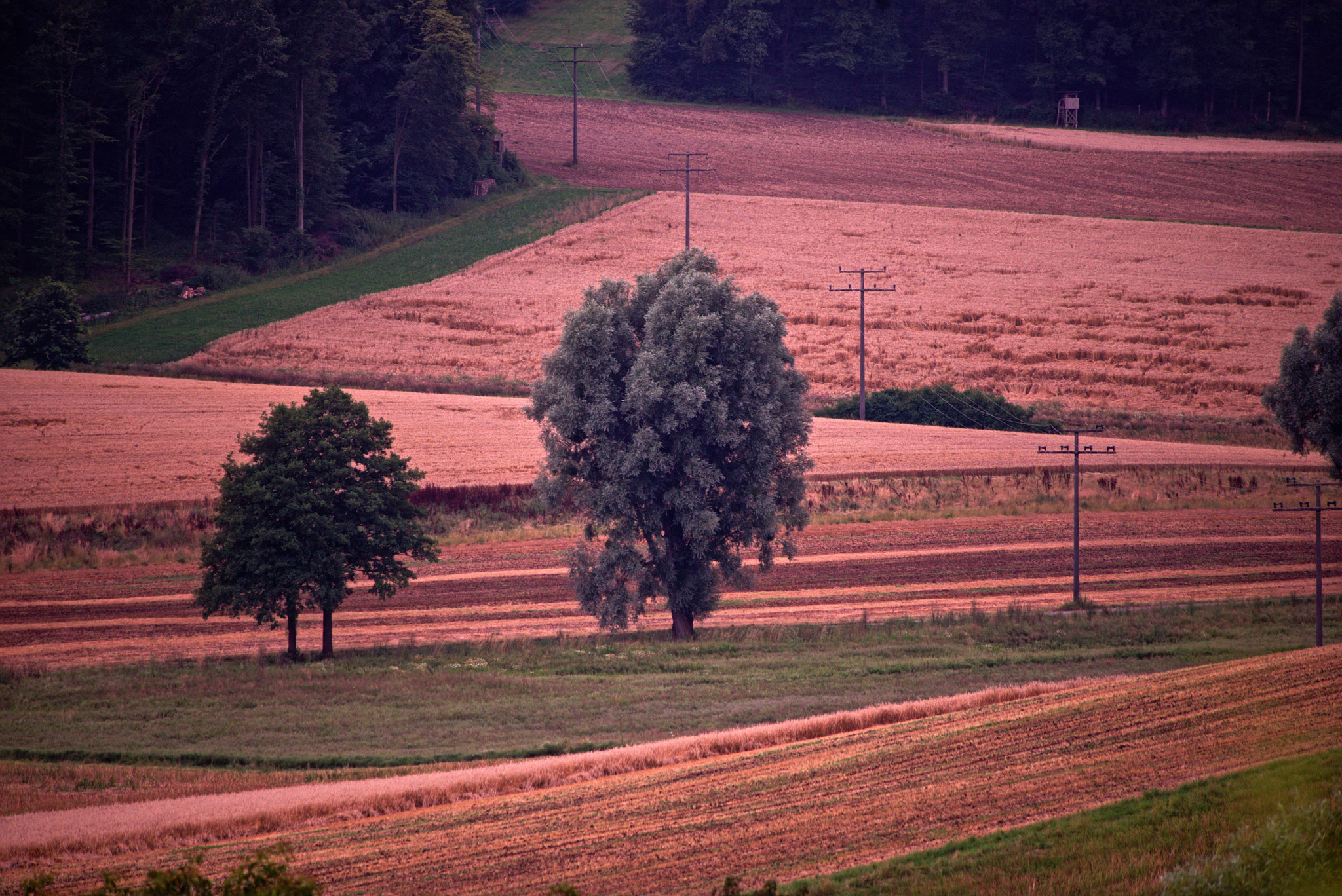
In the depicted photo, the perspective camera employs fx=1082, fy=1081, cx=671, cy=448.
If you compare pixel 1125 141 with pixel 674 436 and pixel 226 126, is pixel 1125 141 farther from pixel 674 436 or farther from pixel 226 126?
pixel 674 436

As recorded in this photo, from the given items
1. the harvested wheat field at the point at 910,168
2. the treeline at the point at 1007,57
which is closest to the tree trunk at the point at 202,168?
the harvested wheat field at the point at 910,168

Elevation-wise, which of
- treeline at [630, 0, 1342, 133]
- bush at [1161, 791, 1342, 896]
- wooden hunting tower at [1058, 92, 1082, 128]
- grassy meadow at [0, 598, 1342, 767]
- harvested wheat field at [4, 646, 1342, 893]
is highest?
treeline at [630, 0, 1342, 133]

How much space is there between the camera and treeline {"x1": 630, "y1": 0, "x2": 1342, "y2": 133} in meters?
102

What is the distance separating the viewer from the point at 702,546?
108 ft

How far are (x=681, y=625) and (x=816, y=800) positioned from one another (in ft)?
59.2

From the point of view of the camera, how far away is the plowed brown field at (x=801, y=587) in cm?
3328

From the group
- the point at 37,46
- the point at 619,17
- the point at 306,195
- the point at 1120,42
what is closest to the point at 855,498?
the point at 306,195

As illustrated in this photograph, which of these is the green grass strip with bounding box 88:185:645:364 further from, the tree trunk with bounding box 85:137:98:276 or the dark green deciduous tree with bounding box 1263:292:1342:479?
the dark green deciduous tree with bounding box 1263:292:1342:479

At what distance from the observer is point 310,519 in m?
30.7

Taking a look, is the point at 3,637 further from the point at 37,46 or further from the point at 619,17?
the point at 619,17

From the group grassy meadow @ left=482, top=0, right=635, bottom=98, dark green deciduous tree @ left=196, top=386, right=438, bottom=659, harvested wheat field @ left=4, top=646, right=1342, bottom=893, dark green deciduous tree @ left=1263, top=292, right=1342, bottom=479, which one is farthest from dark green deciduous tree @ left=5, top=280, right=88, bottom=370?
grassy meadow @ left=482, top=0, right=635, bottom=98

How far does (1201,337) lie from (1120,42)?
2041 inches

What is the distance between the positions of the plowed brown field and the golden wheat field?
20665 mm

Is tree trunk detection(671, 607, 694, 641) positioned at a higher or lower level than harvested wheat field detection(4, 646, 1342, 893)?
lower
